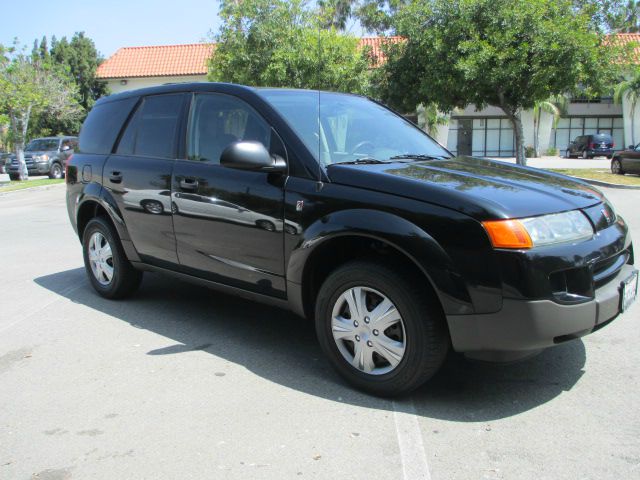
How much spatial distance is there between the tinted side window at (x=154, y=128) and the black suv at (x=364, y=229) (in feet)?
0.05

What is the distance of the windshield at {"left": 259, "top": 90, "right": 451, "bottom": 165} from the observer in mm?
3873

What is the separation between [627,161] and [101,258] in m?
21.2

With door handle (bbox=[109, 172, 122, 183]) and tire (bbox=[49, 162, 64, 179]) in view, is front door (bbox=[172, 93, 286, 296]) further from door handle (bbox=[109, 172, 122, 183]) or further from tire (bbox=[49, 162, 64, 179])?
tire (bbox=[49, 162, 64, 179])

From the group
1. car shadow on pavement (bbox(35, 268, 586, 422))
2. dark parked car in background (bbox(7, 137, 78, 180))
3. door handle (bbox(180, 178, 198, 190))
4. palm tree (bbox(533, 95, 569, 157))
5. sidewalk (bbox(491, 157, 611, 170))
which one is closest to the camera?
car shadow on pavement (bbox(35, 268, 586, 422))

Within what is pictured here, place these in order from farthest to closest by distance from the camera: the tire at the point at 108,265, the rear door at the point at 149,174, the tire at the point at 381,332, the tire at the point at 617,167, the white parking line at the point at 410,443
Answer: the tire at the point at 617,167 → the tire at the point at 108,265 → the rear door at the point at 149,174 → the tire at the point at 381,332 → the white parking line at the point at 410,443

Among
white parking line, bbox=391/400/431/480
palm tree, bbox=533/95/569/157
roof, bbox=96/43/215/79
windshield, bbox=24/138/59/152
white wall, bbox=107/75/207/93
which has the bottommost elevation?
white parking line, bbox=391/400/431/480

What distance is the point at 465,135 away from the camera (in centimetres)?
4519

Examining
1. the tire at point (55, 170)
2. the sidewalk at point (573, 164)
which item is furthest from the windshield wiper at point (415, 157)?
the tire at point (55, 170)

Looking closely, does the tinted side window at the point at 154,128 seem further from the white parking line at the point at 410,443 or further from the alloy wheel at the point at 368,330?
the white parking line at the point at 410,443

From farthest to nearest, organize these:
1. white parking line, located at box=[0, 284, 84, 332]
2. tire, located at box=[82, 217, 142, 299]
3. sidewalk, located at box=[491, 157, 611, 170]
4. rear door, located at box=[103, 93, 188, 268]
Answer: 1. sidewalk, located at box=[491, 157, 611, 170]
2. tire, located at box=[82, 217, 142, 299]
3. white parking line, located at box=[0, 284, 84, 332]
4. rear door, located at box=[103, 93, 188, 268]

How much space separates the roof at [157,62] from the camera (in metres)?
39.3

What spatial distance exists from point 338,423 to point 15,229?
9.45 metres

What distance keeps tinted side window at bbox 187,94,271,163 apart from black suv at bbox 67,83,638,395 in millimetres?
Answer: 12

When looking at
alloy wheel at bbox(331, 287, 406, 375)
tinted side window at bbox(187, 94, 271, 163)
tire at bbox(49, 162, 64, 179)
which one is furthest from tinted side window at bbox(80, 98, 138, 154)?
tire at bbox(49, 162, 64, 179)
